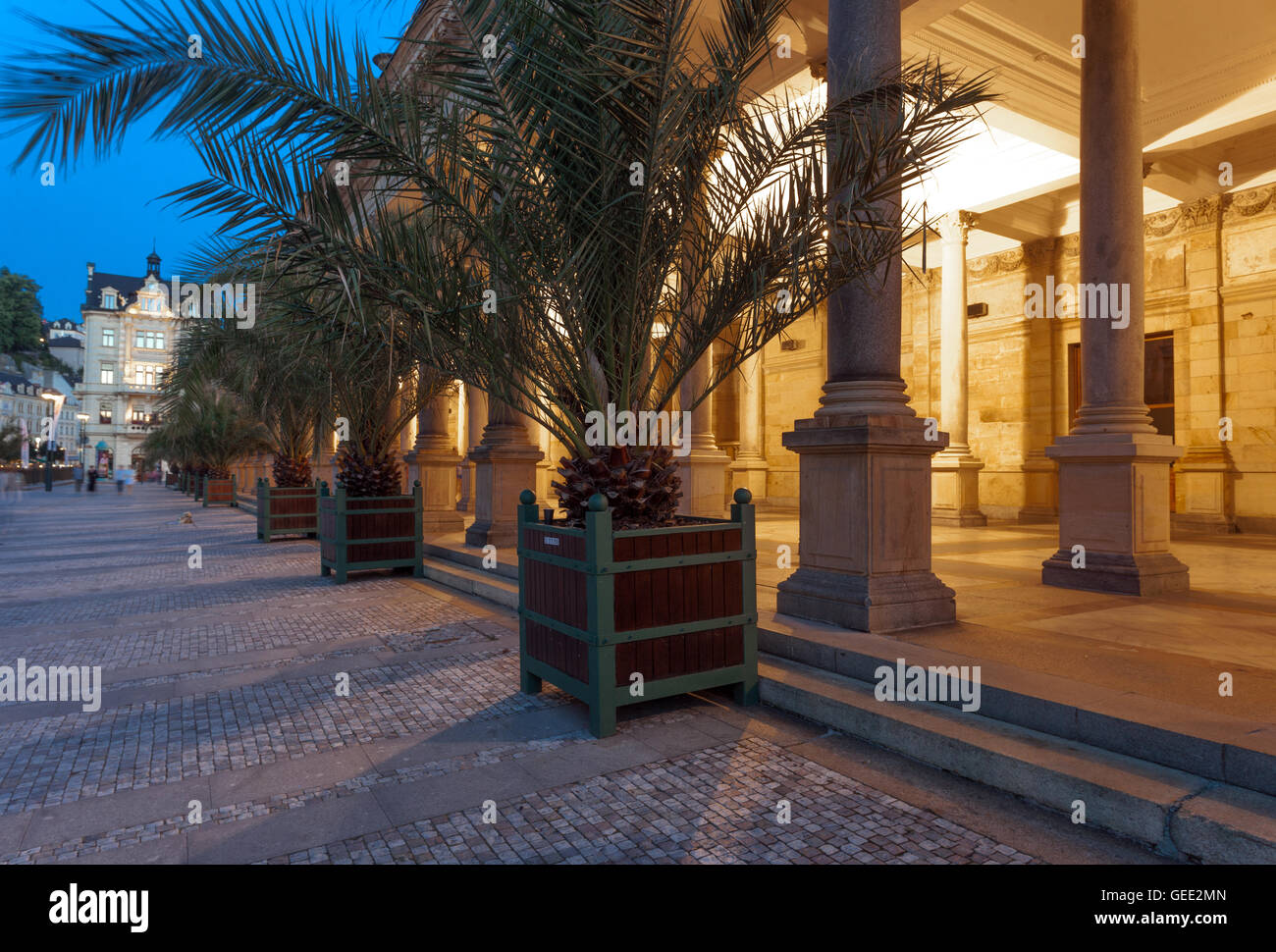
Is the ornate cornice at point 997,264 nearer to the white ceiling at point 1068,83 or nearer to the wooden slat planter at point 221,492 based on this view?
the white ceiling at point 1068,83

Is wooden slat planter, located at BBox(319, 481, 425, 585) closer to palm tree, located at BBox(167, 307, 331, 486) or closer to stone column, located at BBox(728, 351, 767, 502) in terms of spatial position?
palm tree, located at BBox(167, 307, 331, 486)

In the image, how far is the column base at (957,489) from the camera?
16.4 metres

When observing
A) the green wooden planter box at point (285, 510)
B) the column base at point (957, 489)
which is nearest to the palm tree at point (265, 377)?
the green wooden planter box at point (285, 510)

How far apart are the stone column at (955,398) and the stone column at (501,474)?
9.41 metres

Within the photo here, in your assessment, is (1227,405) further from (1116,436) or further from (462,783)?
(462,783)

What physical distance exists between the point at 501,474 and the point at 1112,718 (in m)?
9.58

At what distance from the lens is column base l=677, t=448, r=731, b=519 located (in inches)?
500

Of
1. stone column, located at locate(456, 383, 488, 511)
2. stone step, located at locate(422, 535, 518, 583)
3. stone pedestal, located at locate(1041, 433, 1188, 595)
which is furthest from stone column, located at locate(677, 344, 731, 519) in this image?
stone pedestal, located at locate(1041, 433, 1188, 595)

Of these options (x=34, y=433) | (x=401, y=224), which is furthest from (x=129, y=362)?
(x=401, y=224)

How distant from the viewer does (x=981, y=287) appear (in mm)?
20438

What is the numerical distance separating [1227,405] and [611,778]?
1686 centimetres

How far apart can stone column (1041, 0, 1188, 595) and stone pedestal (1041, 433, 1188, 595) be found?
0.01 m

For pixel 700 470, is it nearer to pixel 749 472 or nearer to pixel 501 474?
pixel 501 474

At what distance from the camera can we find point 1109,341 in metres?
7.83
